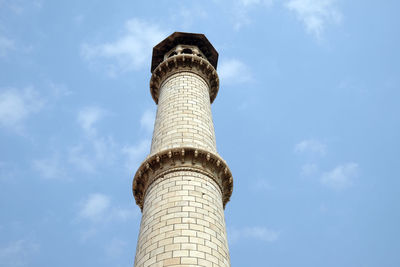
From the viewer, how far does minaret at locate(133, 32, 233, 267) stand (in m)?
10.1

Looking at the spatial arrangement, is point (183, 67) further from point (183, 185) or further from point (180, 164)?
point (183, 185)

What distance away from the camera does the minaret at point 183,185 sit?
10.1 m

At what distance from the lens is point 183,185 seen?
1173 cm

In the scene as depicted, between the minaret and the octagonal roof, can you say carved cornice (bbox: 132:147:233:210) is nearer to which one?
the minaret

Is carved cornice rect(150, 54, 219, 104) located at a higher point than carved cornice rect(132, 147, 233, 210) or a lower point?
higher

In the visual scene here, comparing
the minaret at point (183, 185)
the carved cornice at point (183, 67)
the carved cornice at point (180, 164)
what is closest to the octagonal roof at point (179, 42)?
the carved cornice at point (183, 67)

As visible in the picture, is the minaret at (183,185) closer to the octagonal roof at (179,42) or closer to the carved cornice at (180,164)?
the carved cornice at (180,164)

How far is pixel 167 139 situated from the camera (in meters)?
13.7

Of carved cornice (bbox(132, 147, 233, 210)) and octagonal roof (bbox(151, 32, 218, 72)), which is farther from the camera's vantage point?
octagonal roof (bbox(151, 32, 218, 72))

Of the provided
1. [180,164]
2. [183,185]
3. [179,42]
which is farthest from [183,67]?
[183,185]

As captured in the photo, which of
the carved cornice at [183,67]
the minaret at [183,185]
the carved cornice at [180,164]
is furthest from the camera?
the carved cornice at [183,67]

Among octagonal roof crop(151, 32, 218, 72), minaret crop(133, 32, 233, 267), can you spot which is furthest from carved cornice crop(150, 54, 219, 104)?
octagonal roof crop(151, 32, 218, 72)

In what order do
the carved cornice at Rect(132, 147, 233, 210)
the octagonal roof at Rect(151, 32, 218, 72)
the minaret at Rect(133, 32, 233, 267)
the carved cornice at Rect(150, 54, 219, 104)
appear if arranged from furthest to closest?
the octagonal roof at Rect(151, 32, 218, 72), the carved cornice at Rect(150, 54, 219, 104), the carved cornice at Rect(132, 147, 233, 210), the minaret at Rect(133, 32, 233, 267)

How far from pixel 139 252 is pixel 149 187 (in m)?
2.34
